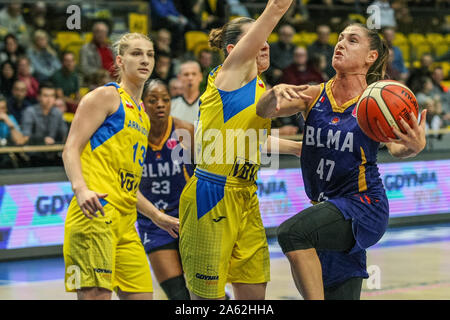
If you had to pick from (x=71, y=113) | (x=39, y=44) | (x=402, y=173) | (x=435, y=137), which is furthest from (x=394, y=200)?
(x=39, y=44)

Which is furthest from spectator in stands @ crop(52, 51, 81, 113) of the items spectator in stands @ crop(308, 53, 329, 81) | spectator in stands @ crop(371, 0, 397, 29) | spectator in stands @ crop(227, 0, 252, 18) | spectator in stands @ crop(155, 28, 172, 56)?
spectator in stands @ crop(371, 0, 397, 29)

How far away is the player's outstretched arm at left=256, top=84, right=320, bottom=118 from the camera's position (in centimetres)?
426

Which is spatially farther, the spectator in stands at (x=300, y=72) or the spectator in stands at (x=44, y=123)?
the spectator in stands at (x=300, y=72)

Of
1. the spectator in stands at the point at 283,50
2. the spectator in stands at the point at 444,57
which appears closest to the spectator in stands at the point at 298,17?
the spectator in stands at the point at 283,50

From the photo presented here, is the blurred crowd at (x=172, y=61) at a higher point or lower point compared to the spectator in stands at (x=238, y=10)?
lower

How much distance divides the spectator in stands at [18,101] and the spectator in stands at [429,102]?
19.1 feet

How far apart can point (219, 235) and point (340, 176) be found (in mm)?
752

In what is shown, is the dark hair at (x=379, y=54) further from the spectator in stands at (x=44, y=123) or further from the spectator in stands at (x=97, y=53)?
the spectator in stands at (x=97, y=53)

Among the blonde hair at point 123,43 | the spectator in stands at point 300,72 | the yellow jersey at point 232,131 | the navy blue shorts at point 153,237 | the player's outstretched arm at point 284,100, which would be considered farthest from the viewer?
the spectator in stands at point 300,72

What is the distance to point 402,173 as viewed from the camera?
11406 mm

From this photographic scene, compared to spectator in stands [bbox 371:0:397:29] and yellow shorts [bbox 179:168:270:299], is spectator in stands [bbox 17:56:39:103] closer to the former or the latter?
spectator in stands [bbox 371:0:397:29]

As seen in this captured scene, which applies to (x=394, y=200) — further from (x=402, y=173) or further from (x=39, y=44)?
(x=39, y=44)

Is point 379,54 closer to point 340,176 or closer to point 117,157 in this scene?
point 340,176

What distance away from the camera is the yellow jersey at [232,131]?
4711 millimetres
